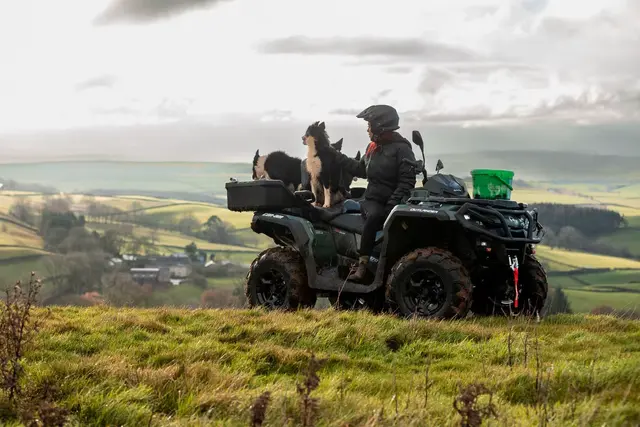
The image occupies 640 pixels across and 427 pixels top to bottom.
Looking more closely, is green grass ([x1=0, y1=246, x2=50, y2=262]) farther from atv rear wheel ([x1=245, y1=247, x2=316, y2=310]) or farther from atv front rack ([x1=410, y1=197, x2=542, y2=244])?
atv front rack ([x1=410, y1=197, x2=542, y2=244])

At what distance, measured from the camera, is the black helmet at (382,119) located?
1252cm

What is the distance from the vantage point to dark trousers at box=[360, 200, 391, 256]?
12281 mm

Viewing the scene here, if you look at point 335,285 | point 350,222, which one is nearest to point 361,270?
point 335,285

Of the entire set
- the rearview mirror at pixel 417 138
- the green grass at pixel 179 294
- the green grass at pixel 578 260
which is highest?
the rearview mirror at pixel 417 138

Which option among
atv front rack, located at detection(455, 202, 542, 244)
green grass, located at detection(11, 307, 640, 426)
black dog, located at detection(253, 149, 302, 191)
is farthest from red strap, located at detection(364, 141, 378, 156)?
green grass, located at detection(11, 307, 640, 426)

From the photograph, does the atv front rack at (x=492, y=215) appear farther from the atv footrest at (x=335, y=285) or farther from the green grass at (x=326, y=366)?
the atv footrest at (x=335, y=285)

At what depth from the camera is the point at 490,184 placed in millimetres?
11875

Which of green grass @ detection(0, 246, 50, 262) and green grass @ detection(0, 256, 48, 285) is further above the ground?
green grass @ detection(0, 246, 50, 262)

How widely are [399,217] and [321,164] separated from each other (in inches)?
72.4

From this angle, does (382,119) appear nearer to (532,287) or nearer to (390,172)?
(390,172)

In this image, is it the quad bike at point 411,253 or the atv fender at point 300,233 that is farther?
the atv fender at point 300,233

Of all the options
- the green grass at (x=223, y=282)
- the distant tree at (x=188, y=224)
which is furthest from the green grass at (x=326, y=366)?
the distant tree at (x=188, y=224)

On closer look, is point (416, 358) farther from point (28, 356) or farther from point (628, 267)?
point (628, 267)

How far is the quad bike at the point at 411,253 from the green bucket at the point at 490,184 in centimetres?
15
